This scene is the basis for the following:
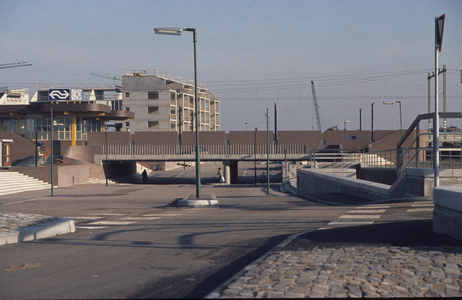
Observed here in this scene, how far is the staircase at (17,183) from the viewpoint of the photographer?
30263mm

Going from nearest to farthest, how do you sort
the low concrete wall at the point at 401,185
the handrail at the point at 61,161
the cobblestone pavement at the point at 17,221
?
1. the cobblestone pavement at the point at 17,221
2. the low concrete wall at the point at 401,185
3. the handrail at the point at 61,161

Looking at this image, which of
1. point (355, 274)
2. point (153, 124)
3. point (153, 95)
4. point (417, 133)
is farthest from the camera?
point (153, 124)

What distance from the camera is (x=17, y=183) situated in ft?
108

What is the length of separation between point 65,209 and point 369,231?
12.8 metres

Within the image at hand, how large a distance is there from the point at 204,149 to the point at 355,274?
51663 millimetres

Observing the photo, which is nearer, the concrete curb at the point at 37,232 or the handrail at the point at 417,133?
the concrete curb at the point at 37,232

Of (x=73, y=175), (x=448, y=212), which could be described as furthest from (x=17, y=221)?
(x=73, y=175)

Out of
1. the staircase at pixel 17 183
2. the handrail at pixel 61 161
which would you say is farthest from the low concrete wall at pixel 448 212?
the handrail at pixel 61 161

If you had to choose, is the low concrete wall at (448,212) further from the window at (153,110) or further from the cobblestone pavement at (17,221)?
the window at (153,110)

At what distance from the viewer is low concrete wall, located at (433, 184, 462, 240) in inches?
265

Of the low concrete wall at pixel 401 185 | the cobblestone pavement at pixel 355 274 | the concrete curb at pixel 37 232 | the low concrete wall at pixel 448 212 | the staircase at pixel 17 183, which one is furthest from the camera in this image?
the staircase at pixel 17 183

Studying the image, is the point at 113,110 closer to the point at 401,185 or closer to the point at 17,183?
the point at 17,183

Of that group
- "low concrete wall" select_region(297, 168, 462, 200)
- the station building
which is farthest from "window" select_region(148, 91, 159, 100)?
"low concrete wall" select_region(297, 168, 462, 200)

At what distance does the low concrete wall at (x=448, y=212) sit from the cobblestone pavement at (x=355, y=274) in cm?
54
